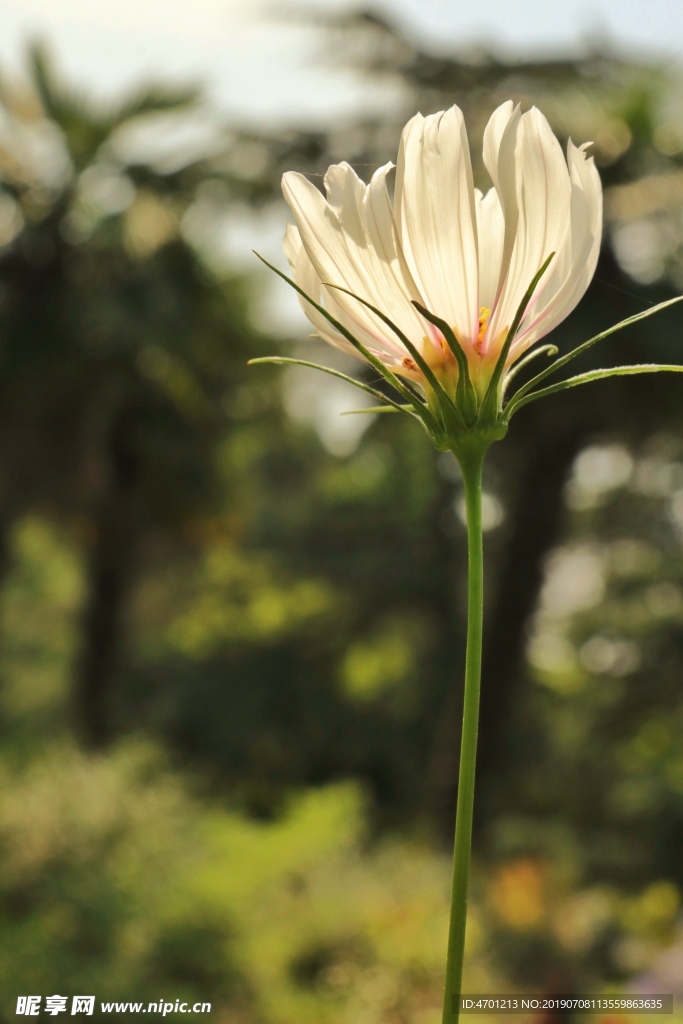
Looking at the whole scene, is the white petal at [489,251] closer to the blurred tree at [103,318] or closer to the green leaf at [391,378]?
the green leaf at [391,378]

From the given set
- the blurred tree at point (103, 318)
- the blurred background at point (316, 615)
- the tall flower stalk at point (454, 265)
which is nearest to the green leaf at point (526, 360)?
the tall flower stalk at point (454, 265)

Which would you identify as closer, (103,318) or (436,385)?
(436,385)

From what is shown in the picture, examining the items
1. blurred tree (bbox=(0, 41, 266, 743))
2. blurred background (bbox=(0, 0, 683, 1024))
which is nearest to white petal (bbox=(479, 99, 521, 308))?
blurred background (bbox=(0, 0, 683, 1024))

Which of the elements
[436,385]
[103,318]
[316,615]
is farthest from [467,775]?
[316,615]

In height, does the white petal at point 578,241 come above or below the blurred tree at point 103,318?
below

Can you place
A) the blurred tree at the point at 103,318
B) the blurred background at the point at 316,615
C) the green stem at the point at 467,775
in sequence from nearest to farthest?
the green stem at the point at 467,775
the blurred background at the point at 316,615
the blurred tree at the point at 103,318

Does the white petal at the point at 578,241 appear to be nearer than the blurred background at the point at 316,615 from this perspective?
Yes

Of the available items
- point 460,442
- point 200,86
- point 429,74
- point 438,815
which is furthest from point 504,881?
point 460,442

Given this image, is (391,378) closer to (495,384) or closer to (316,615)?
(495,384)

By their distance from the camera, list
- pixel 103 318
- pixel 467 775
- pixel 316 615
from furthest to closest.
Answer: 1. pixel 316 615
2. pixel 103 318
3. pixel 467 775
